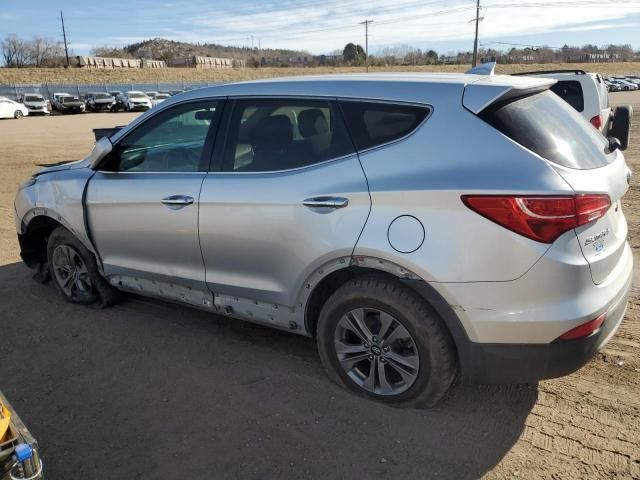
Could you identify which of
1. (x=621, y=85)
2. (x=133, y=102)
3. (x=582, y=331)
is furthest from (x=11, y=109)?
(x=621, y=85)

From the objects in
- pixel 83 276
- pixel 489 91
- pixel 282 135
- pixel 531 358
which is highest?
pixel 489 91

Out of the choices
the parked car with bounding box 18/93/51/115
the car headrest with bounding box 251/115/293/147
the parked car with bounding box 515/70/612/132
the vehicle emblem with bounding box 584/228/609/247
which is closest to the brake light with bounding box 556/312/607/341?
the vehicle emblem with bounding box 584/228/609/247

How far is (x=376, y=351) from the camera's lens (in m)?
2.97

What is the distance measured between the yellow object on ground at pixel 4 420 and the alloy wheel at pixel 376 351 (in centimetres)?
165

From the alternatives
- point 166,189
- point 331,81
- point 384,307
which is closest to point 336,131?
point 331,81

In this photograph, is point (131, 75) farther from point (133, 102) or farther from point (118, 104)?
point (133, 102)

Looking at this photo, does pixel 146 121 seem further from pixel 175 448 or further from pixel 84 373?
pixel 175 448

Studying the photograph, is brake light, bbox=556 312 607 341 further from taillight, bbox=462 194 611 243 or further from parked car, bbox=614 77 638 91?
parked car, bbox=614 77 638 91

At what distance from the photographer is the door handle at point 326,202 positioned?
2840mm

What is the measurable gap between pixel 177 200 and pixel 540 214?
2.21m

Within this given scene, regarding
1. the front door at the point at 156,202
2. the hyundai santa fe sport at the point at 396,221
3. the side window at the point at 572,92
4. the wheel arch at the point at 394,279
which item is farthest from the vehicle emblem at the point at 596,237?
the side window at the point at 572,92

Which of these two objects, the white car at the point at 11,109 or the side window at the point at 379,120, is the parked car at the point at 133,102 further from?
the side window at the point at 379,120

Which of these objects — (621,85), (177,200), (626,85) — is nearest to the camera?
(177,200)

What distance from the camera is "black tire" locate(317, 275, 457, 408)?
2.74m
